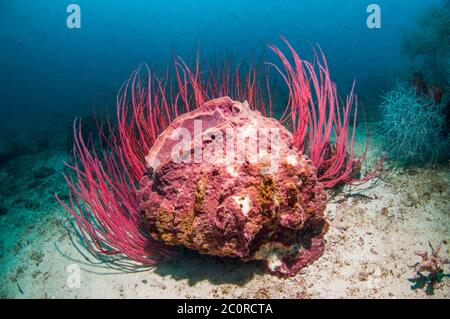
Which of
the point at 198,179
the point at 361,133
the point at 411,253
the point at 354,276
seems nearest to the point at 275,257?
the point at 354,276

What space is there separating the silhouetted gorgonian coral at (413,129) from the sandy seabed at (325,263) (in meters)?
0.28

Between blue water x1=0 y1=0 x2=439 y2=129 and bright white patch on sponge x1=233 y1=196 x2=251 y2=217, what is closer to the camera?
bright white patch on sponge x1=233 y1=196 x2=251 y2=217

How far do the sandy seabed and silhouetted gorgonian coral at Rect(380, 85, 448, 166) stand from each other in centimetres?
28

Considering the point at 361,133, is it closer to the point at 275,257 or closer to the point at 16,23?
the point at 275,257

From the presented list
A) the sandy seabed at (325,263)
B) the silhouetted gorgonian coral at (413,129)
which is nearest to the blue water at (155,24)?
the silhouetted gorgonian coral at (413,129)

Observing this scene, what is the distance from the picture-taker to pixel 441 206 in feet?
9.00

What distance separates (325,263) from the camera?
2.42 metres

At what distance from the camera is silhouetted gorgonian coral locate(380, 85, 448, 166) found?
346 cm

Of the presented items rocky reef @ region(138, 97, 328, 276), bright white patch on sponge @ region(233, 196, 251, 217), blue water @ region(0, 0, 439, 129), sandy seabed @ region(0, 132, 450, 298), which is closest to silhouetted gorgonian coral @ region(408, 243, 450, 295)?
sandy seabed @ region(0, 132, 450, 298)

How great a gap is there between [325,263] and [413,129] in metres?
2.53

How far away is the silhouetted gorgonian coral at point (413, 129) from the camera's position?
346 cm

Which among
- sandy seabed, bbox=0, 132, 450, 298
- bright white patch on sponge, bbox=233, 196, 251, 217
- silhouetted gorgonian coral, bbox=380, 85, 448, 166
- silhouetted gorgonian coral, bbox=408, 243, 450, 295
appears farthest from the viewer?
silhouetted gorgonian coral, bbox=380, 85, 448, 166

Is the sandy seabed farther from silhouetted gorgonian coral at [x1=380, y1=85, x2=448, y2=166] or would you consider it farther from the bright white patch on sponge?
the bright white patch on sponge

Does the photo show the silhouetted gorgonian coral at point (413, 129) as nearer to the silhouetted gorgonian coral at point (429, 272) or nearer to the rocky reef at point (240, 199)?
the silhouetted gorgonian coral at point (429, 272)
